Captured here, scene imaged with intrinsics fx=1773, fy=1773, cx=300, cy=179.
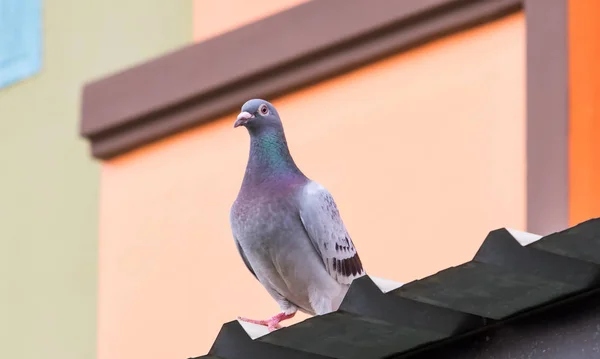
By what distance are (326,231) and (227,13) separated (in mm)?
2697

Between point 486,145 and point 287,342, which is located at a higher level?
point 486,145

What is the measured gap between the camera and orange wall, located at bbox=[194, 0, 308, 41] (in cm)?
859

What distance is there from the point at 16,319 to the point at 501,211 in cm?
313

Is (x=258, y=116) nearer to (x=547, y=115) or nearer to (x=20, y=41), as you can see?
(x=547, y=115)

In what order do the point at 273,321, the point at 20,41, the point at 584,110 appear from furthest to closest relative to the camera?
the point at 20,41
the point at 584,110
the point at 273,321

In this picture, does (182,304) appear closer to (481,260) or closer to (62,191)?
(62,191)

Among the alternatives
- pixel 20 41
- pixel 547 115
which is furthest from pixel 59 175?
pixel 547 115

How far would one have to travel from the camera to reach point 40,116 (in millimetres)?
9641

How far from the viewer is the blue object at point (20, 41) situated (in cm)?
984

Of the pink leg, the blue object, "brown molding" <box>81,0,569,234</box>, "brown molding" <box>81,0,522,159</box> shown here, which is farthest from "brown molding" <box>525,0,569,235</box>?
the blue object

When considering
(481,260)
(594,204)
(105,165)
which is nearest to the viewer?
(481,260)

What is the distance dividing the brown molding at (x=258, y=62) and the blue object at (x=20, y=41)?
912mm

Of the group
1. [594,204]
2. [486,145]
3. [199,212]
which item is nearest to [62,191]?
[199,212]

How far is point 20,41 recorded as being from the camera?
9938 mm
